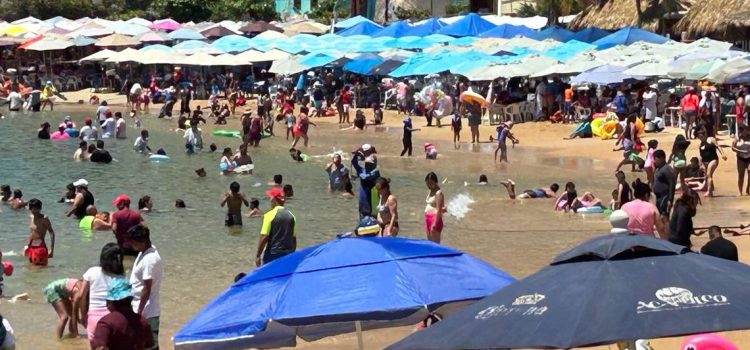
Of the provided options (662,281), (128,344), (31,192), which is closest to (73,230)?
(31,192)

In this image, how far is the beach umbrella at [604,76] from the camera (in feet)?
103

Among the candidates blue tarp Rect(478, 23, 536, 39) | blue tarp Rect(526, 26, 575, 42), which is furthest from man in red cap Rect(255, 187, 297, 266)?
blue tarp Rect(478, 23, 536, 39)

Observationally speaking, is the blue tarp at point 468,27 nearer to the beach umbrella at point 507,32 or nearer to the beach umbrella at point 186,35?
the beach umbrella at point 507,32

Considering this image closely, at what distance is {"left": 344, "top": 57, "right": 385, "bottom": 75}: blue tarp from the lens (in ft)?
135

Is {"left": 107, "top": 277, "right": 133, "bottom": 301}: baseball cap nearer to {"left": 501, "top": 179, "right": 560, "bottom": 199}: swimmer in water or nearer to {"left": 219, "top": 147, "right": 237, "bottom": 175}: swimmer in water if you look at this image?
{"left": 501, "top": 179, "right": 560, "bottom": 199}: swimmer in water

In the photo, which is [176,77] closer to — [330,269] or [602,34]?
[602,34]

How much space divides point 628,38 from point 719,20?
2.93 m

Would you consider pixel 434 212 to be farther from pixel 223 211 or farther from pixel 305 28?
pixel 305 28

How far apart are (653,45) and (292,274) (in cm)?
2930

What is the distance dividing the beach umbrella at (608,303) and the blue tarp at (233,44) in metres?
43.1

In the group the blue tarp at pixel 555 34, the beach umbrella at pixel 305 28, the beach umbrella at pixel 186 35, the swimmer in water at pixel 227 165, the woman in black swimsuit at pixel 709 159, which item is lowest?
the swimmer in water at pixel 227 165

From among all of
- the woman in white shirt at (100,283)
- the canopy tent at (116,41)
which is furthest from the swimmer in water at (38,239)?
the canopy tent at (116,41)

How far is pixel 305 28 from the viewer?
A: 57.8 meters

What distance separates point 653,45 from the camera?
35406mm
